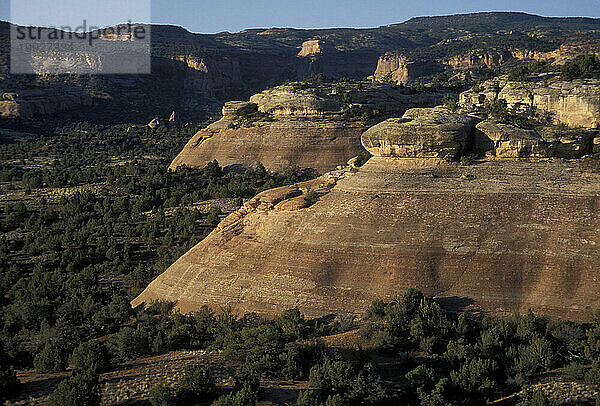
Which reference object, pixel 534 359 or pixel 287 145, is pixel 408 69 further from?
pixel 534 359

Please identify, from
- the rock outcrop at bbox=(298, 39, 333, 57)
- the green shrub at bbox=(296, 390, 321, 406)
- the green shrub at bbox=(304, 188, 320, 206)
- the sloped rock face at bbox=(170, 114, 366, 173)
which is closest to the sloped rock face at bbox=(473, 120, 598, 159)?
the green shrub at bbox=(304, 188, 320, 206)

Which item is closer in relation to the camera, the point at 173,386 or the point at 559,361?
the point at 173,386

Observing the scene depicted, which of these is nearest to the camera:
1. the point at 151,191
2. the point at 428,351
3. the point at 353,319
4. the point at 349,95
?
the point at 428,351

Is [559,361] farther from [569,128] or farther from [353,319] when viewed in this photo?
[569,128]

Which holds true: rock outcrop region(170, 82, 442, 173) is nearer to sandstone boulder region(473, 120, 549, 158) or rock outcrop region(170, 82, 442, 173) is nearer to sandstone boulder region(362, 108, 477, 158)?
sandstone boulder region(362, 108, 477, 158)

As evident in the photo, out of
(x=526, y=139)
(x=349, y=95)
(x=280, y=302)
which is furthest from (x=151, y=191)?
(x=526, y=139)

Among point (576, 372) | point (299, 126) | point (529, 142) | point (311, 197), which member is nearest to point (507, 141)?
point (529, 142)
